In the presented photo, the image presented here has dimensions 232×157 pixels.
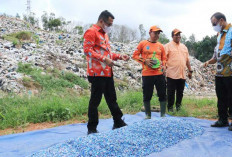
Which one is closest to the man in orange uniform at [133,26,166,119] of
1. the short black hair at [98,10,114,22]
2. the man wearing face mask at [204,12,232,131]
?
the man wearing face mask at [204,12,232,131]

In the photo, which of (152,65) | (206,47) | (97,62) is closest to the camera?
(97,62)

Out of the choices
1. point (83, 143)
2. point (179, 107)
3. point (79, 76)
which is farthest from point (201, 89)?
point (83, 143)

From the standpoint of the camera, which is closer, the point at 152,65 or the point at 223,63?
the point at 223,63

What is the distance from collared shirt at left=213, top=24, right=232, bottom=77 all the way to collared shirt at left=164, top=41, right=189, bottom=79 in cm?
113

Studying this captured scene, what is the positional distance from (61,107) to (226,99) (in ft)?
9.74

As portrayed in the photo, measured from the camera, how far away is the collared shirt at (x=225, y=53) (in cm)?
310

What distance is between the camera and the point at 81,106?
468 centimetres

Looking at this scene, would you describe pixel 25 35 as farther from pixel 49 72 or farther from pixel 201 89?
pixel 201 89

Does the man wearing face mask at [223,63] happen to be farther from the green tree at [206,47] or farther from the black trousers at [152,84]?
the green tree at [206,47]

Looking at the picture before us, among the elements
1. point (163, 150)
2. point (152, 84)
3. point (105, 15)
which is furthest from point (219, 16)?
point (163, 150)

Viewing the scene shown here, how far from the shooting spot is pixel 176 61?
4.37 metres

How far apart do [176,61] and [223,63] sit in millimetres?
1260

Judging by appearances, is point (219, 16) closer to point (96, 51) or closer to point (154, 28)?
point (154, 28)

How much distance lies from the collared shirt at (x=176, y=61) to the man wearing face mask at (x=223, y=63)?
0.99m
